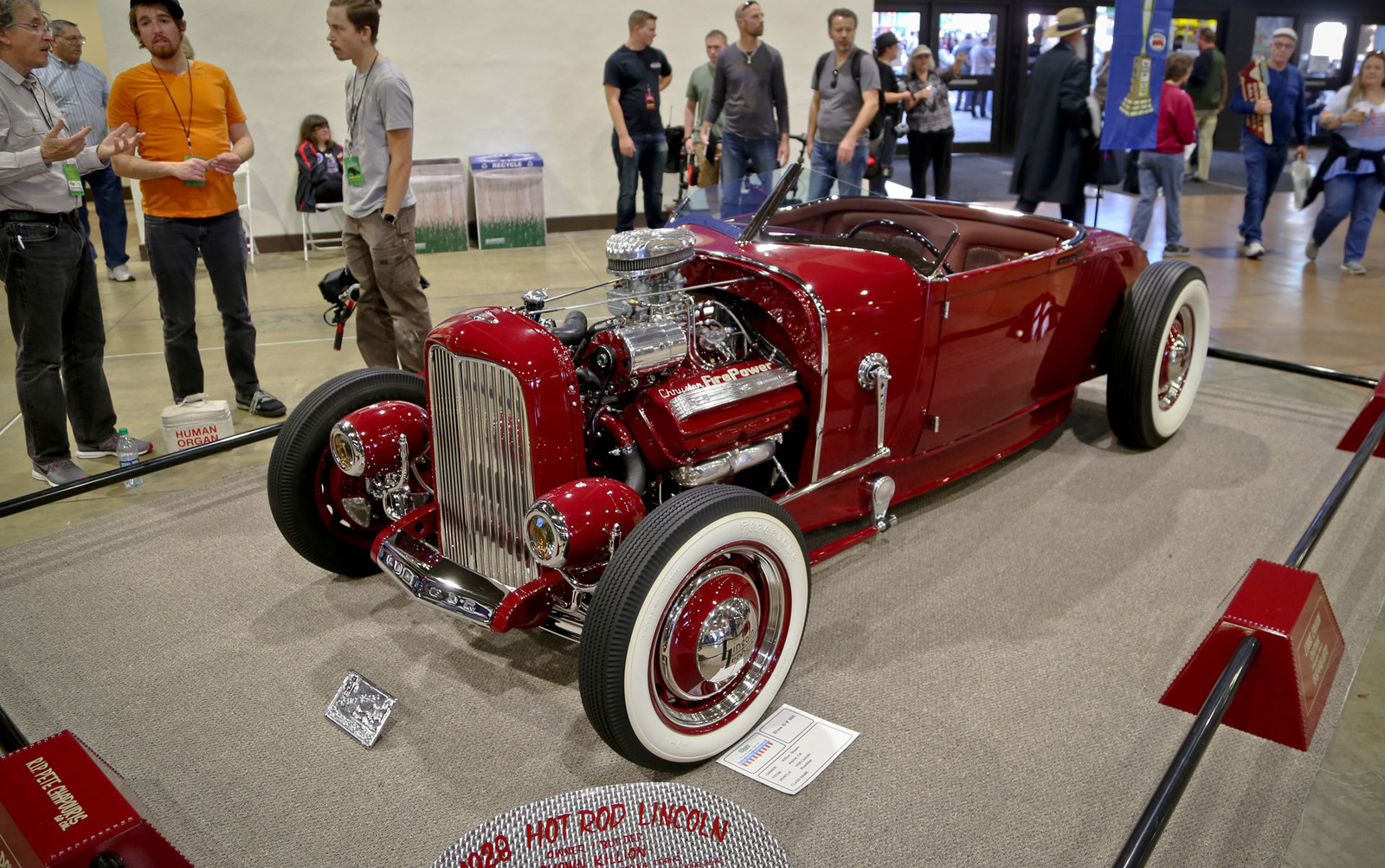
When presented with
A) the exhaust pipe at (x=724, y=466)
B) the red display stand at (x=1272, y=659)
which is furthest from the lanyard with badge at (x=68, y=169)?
the red display stand at (x=1272, y=659)

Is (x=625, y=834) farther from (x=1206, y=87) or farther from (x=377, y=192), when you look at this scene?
(x=1206, y=87)

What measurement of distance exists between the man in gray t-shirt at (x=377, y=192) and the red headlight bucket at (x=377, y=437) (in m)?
1.10

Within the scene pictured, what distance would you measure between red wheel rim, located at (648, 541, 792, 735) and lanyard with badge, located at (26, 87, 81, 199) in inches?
120

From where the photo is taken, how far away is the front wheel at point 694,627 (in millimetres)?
2127

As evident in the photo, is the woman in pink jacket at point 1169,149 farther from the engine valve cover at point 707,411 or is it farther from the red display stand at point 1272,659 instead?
the red display stand at point 1272,659

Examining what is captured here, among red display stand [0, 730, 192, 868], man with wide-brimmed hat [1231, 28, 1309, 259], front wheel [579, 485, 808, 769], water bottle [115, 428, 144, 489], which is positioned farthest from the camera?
man with wide-brimmed hat [1231, 28, 1309, 259]

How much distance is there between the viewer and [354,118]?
4254 mm

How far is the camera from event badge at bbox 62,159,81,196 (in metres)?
3.79

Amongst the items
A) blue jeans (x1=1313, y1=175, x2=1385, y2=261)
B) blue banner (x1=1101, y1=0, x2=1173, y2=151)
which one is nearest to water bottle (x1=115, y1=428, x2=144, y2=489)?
blue banner (x1=1101, y1=0, x2=1173, y2=151)

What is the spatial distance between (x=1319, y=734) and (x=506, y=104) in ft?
27.1

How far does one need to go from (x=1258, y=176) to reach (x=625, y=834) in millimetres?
8052

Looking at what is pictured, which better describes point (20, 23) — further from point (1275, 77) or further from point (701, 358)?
point (1275, 77)

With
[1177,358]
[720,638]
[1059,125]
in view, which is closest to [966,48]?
[1059,125]

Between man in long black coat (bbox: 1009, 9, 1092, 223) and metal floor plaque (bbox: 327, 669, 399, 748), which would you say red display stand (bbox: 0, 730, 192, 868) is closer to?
metal floor plaque (bbox: 327, 669, 399, 748)
